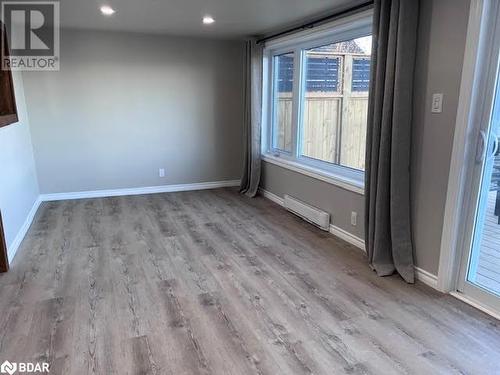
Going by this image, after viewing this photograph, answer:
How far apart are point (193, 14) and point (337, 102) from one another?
1670mm

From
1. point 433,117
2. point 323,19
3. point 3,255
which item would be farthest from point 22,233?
point 433,117

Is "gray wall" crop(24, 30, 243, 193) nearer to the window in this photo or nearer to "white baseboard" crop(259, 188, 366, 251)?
the window

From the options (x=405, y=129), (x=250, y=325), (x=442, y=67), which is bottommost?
(x=250, y=325)

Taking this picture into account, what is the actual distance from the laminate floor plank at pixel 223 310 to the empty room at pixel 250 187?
0.05 ft

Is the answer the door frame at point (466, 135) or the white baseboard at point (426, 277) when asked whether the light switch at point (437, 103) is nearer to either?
the door frame at point (466, 135)

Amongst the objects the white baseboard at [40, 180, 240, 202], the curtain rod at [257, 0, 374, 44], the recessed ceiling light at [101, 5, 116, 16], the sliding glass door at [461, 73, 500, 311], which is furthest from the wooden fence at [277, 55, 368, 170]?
the recessed ceiling light at [101, 5, 116, 16]

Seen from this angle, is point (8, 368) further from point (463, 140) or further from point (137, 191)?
point (137, 191)

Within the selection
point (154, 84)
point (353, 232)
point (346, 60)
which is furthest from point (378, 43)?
point (154, 84)

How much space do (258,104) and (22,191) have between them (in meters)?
2.92

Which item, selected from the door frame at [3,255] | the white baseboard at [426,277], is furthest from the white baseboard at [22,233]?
the white baseboard at [426,277]

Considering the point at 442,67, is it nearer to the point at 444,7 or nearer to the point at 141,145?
the point at 444,7

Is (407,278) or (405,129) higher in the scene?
(405,129)

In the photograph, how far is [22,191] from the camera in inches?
152

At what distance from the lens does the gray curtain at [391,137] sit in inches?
101
